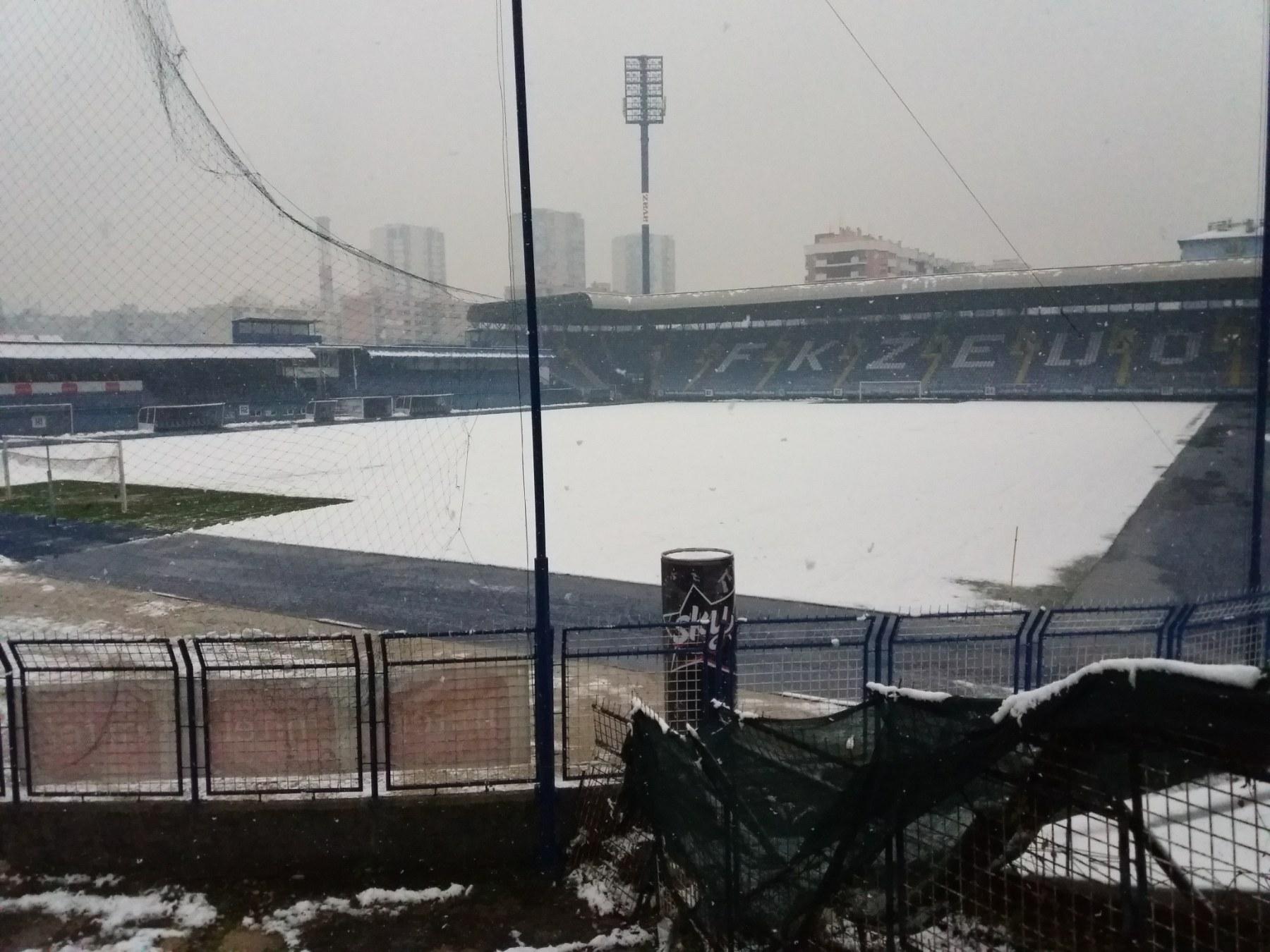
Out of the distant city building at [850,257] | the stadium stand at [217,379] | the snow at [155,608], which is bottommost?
the snow at [155,608]

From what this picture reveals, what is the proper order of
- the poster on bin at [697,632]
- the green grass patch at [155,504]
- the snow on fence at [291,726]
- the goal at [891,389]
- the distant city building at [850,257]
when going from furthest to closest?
the distant city building at [850,257]
the goal at [891,389]
the green grass patch at [155,504]
the poster on bin at [697,632]
the snow on fence at [291,726]

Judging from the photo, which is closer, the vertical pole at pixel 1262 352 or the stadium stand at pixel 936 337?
the vertical pole at pixel 1262 352

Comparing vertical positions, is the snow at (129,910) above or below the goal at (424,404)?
below

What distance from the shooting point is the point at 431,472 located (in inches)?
1016

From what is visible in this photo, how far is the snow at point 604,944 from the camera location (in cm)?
→ 447

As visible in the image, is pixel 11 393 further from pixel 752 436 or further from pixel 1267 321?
pixel 1267 321

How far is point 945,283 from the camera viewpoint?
176 feet

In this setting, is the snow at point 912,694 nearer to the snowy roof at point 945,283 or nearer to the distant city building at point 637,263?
the snowy roof at point 945,283

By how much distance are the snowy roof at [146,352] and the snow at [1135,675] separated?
21.3 ft

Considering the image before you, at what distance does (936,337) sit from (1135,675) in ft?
194

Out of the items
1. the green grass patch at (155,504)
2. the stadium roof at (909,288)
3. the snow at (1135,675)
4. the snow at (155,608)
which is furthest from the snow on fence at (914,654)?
the stadium roof at (909,288)

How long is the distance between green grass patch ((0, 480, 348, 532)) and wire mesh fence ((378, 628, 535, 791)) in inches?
512

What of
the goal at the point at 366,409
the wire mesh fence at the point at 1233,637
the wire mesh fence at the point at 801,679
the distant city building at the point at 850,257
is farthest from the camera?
the distant city building at the point at 850,257

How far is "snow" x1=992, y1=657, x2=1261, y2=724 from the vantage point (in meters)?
2.52
